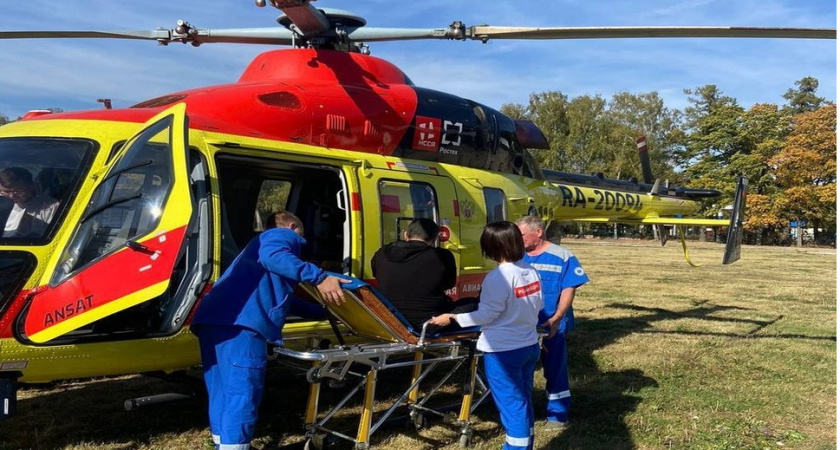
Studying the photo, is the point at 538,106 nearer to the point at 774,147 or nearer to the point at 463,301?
the point at 774,147

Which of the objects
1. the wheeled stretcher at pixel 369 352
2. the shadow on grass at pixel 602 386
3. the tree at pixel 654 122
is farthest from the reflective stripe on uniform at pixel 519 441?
the tree at pixel 654 122

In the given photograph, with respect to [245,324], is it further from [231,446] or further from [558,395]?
[558,395]

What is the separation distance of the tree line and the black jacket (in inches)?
1607

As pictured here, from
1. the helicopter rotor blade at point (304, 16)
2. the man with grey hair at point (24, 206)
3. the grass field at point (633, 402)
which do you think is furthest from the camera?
the grass field at point (633, 402)

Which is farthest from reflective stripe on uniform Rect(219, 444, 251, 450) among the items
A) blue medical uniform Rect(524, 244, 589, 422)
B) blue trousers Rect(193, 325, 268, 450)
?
blue medical uniform Rect(524, 244, 589, 422)

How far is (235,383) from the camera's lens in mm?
3418

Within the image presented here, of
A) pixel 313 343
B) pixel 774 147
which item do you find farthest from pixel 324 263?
pixel 774 147

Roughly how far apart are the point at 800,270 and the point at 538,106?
104 ft

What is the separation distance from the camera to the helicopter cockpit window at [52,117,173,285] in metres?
3.47

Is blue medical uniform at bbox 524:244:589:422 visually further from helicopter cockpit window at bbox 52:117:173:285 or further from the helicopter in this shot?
helicopter cockpit window at bbox 52:117:173:285

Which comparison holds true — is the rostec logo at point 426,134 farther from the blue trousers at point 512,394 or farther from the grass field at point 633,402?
the blue trousers at point 512,394

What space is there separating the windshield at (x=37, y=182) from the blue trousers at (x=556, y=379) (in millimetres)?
3447

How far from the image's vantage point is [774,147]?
145ft

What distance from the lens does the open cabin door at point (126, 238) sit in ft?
10.0
